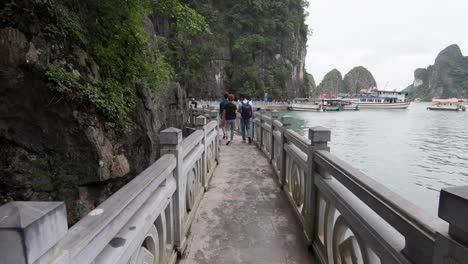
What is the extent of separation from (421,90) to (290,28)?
136 meters

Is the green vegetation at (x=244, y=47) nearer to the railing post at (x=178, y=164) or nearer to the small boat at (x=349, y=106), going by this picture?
the small boat at (x=349, y=106)

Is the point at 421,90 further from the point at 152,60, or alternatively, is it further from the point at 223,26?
the point at 152,60

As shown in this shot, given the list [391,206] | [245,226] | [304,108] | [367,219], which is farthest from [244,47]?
[391,206]

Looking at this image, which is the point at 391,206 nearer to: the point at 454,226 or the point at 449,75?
the point at 454,226

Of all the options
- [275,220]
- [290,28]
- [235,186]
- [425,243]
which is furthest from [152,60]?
[290,28]

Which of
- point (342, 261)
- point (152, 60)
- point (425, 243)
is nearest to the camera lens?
point (425, 243)

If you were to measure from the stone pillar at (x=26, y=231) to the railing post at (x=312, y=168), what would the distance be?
2506 mm

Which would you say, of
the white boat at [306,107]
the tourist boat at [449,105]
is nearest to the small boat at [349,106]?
the white boat at [306,107]

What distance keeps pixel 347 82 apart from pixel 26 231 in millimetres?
157337

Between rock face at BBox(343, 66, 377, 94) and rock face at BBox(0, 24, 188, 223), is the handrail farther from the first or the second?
rock face at BBox(343, 66, 377, 94)

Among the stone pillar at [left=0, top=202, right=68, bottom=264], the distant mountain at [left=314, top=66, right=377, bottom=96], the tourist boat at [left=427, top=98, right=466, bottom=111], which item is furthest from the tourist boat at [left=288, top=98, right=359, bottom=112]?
the distant mountain at [left=314, top=66, right=377, bottom=96]

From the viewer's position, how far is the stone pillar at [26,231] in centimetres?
77

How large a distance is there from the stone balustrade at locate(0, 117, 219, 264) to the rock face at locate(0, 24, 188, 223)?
3.79 metres

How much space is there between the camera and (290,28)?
58.2m
